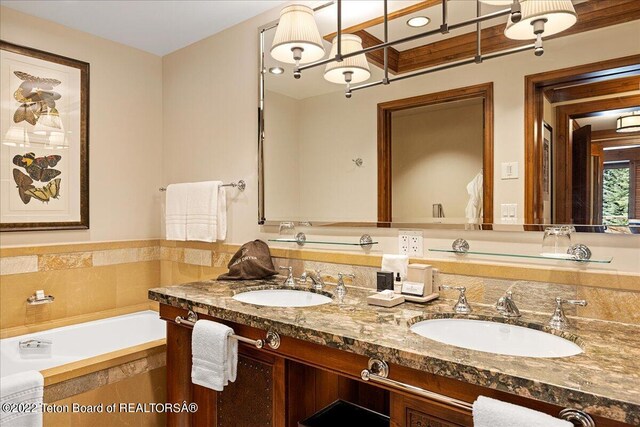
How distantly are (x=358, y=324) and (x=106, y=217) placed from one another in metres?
2.15

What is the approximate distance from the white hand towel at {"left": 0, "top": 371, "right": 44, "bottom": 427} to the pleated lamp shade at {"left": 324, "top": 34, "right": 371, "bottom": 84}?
171cm

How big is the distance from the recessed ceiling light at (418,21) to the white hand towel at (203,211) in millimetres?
1386

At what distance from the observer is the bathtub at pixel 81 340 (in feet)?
7.14

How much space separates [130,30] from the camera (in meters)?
2.59

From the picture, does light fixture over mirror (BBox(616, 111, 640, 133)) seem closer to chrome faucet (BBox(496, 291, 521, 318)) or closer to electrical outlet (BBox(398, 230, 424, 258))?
chrome faucet (BBox(496, 291, 521, 318))

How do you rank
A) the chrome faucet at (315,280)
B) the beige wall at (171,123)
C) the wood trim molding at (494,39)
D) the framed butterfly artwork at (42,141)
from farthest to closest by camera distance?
the framed butterfly artwork at (42,141) → the beige wall at (171,123) → the chrome faucet at (315,280) → the wood trim molding at (494,39)

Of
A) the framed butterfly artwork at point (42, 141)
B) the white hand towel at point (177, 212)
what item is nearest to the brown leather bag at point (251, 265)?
the white hand towel at point (177, 212)

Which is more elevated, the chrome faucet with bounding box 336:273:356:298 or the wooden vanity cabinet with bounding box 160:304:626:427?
the chrome faucet with bounding box 336:273:356:298

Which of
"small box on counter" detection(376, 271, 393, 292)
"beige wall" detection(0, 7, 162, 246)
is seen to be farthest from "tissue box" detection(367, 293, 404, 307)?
"beige wall" detection(0, 7, 162, 246)

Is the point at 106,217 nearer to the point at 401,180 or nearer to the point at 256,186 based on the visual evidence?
the point at 256,186

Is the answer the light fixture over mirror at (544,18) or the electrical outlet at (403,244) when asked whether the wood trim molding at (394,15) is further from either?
the electrical outlet at (403,244)

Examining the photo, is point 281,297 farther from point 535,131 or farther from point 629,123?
point 629,123

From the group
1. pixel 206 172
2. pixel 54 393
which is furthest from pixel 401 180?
pixel 54 393

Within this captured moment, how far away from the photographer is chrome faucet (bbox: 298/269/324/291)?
1.88 metres
